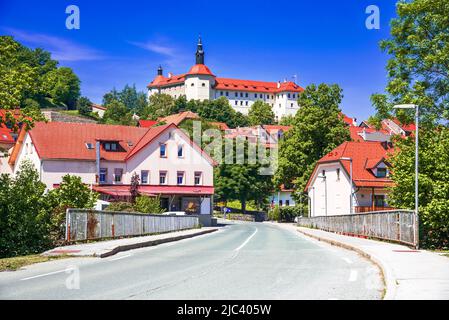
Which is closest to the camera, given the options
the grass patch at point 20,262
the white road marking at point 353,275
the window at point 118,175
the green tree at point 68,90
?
the white road marking at point 353,275

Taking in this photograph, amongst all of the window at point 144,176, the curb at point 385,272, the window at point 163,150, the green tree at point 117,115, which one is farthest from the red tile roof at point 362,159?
the green tree at point 117,115

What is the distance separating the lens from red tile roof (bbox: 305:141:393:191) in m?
62.3

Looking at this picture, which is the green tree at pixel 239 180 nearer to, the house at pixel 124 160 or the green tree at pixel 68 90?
the house at pixel 124 160

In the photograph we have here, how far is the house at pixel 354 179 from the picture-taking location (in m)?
62.3

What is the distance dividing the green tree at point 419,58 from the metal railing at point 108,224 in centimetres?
1432

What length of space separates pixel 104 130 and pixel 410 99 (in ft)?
150

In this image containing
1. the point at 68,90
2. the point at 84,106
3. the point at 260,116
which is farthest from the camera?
the point at 260,116

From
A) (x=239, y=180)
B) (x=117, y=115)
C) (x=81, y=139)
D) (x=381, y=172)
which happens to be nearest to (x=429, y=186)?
(x=381, y=172)

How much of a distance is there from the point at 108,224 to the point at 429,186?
13.9 m

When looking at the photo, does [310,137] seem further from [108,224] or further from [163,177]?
[108,224]

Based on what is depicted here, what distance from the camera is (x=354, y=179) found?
62.1 meters
